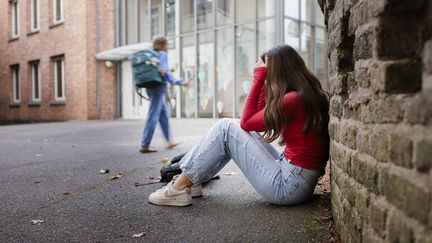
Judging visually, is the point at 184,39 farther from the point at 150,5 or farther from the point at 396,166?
the point at 396,166

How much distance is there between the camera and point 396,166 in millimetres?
1495

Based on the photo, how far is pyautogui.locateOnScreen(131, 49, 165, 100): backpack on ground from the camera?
644 centimetres

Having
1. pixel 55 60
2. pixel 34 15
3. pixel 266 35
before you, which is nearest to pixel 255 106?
pixel 266 35

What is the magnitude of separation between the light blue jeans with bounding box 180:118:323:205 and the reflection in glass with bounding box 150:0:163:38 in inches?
575

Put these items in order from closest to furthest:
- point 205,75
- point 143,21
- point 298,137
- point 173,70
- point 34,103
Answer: point 298,137
point 205,75
point 173,70
point 143,21
point 34,103

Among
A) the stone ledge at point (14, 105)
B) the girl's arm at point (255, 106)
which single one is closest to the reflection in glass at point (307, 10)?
the girl's arm at point (255, 106)

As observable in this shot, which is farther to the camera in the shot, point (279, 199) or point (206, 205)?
point (206, 205)

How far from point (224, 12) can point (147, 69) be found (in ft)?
30.4

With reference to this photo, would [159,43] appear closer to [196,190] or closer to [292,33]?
[196,190]


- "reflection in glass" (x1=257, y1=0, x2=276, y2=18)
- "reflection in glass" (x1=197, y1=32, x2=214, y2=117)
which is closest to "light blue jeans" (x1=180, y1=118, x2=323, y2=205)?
"reflection in glass" (x1=257, y1=0, x2=276, y2=18)

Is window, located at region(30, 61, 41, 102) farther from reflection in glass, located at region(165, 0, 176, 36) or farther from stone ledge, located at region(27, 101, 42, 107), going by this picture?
reflection in glass, located at region(165, 0, 176, 36)

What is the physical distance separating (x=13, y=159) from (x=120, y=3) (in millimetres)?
13555

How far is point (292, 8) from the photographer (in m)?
14.2

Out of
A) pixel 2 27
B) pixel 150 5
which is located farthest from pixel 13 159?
pixel 2 27
